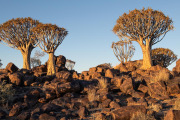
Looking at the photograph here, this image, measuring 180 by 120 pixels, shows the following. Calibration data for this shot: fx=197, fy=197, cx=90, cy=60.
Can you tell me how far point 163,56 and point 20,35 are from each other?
69.1 ft

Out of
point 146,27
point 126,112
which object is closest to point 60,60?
point 146,27

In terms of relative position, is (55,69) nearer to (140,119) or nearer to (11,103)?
(11,103)

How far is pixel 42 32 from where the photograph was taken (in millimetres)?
21906

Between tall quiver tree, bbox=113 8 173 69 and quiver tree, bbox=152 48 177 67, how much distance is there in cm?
700

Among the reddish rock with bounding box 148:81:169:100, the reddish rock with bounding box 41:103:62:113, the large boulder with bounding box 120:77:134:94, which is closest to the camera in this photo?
the reddish rock with bounding box 41:103:62:113

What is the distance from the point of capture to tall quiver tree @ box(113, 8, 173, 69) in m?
21.7

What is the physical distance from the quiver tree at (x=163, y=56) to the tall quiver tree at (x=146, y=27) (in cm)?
700

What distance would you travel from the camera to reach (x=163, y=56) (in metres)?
29.1

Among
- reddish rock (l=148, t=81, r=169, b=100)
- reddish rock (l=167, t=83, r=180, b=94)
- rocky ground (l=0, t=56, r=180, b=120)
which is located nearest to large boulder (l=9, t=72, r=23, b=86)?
rocky ground (l=0, t=56, r=180, b=120)

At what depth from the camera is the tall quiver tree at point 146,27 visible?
71.1ft

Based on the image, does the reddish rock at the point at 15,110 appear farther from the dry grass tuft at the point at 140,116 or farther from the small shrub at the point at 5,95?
the dry grass tuft at the point at 140,116

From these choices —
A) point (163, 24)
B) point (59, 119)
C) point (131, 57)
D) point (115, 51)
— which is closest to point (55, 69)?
point (115, 51)

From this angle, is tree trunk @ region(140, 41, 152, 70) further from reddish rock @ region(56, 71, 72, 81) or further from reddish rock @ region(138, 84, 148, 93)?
reddish rock @ region(56, 71, 72, 81)

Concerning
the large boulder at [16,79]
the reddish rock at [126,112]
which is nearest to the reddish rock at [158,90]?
the reddish rock at [126,112]
